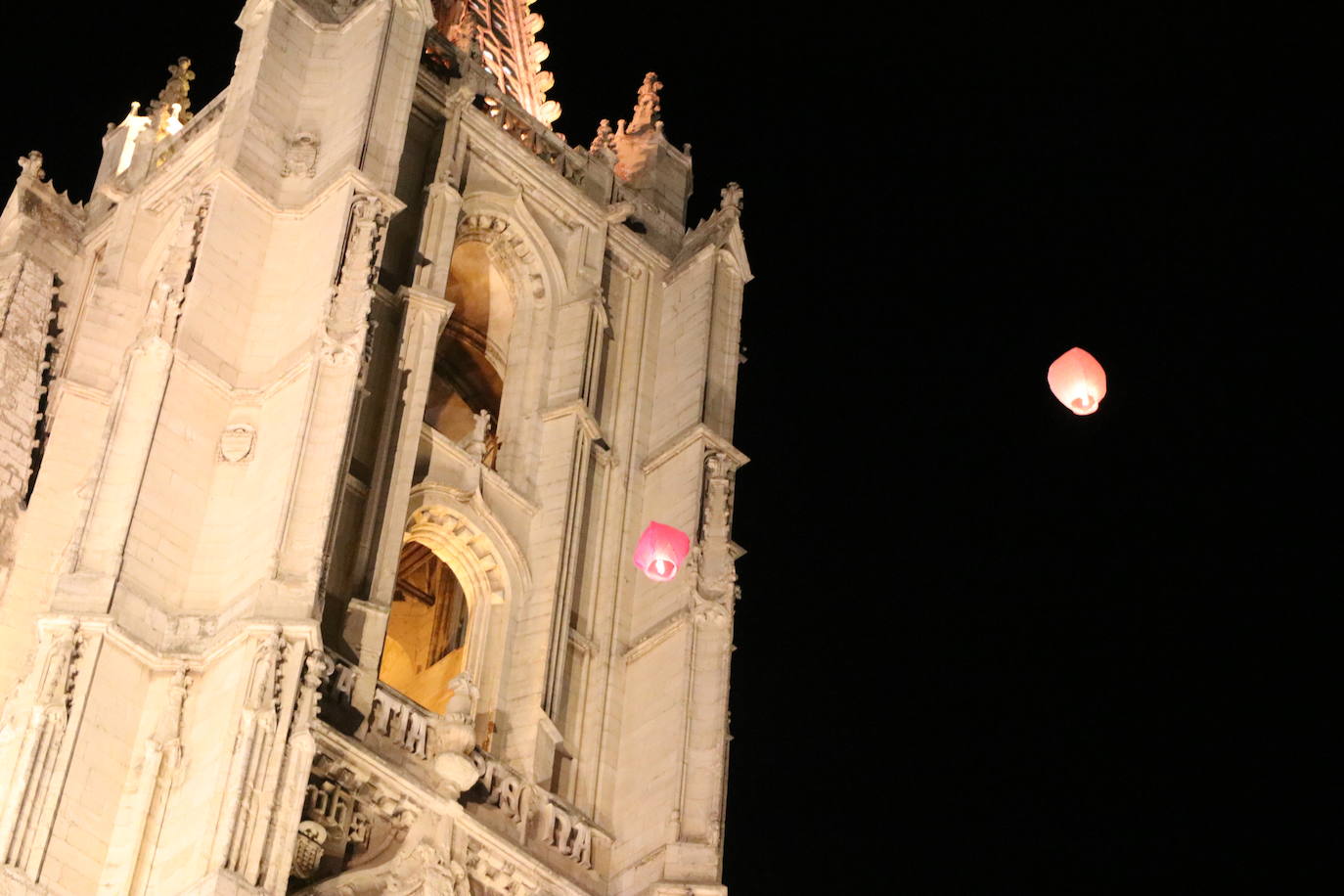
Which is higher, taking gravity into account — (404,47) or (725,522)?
(404,47)

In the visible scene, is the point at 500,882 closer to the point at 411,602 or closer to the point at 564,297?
the point at 411,602

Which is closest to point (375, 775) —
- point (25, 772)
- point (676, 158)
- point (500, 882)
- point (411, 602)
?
point (500, 882)

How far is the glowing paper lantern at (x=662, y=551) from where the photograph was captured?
1187 inches

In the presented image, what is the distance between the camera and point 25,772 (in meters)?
23.7

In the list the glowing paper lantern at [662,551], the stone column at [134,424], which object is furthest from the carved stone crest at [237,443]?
the glowing paper lantern at [662,551]

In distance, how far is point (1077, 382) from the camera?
28.4m

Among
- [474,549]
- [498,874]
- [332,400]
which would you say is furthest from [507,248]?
[498,874]

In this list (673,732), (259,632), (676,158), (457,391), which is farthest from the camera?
(676,158)

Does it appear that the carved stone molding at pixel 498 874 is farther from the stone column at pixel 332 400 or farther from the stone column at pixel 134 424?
the stone column at pixel 134 424

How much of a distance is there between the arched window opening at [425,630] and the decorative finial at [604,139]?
6.04 metres

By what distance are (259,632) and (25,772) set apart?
2.31 meters

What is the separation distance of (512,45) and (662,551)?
37.9 feet

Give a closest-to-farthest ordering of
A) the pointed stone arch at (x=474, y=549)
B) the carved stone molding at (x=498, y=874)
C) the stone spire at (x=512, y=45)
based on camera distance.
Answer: the carved stone molding at (x=498, y=874) < the pointed stone arch at (x=474, y=549) < the stone spire at (x=512, y=45)

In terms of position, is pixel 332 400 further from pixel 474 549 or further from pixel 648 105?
pixel 648 105
